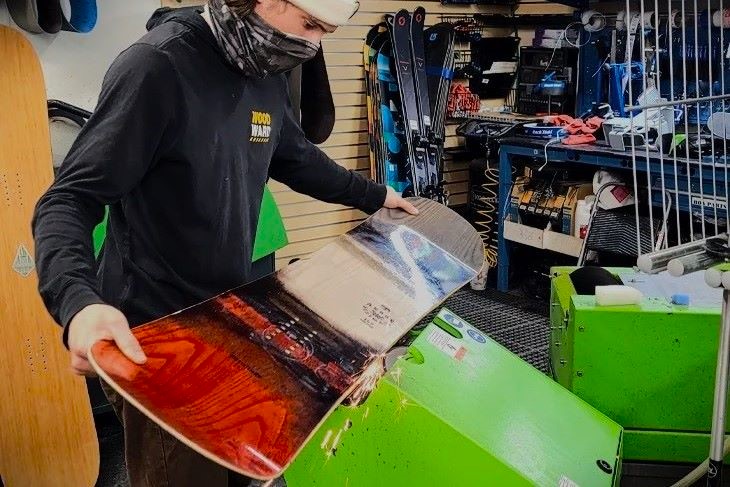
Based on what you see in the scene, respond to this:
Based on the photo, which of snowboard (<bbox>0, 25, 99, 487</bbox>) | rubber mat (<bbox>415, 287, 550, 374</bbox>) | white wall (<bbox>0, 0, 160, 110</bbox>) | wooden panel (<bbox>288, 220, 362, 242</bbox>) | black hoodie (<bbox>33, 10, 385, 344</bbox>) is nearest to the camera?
black hoodie (<bbox>33, 10, 385, 344</bbox>)

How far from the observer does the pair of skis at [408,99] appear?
4305 mm

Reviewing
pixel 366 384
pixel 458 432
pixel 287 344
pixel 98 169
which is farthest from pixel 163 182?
pixel 458 432

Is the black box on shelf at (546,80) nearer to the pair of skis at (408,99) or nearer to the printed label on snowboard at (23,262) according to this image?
the pair of skis at (408,99)

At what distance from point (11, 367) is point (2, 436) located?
0.23m

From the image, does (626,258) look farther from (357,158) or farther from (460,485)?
(460,485)

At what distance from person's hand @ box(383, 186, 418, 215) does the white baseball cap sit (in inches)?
26.4

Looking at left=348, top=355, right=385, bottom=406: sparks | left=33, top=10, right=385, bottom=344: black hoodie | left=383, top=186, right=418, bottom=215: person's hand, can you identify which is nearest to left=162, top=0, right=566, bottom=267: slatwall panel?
left=383, top=186, right=418, bottom=215: person's hand

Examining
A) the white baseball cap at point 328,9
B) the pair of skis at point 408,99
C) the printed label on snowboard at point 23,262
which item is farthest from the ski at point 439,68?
the white baseball cap at point 328,9

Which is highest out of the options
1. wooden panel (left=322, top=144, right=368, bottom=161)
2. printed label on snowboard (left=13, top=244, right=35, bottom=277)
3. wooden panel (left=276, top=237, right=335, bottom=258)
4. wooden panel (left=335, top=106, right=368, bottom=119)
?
wooden panel (left=335, top=106, right=368, bottom=119)

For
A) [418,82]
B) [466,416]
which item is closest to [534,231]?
[418,82]

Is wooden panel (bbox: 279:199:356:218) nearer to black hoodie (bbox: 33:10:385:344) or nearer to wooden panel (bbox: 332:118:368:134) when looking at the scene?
wooden panel (bbox: 332:118:368:134)

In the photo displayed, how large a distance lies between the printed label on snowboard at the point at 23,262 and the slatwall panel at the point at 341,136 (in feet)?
6.14

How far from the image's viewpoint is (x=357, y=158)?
15.5ft

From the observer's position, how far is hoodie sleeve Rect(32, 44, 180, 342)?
1100mm
